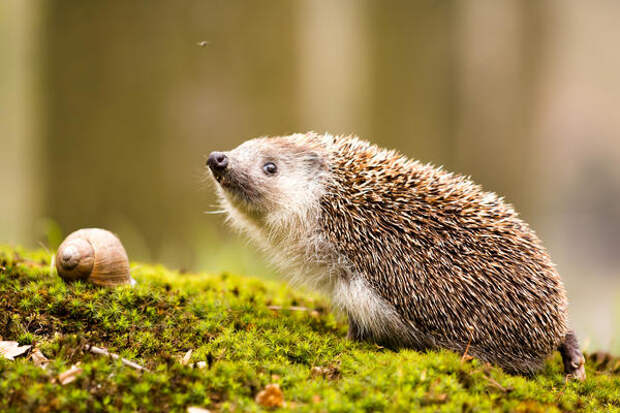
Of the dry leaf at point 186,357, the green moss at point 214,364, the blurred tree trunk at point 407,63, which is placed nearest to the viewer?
the green moss at point 214,364

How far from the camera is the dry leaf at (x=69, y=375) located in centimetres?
361

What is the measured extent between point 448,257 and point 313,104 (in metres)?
6.02

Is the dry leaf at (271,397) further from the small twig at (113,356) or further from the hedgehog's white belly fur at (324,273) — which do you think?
the hedgehog's white belly fur at (324,273)

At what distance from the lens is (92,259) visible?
16.1 feet

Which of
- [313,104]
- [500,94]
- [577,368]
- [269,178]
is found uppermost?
[500,94]

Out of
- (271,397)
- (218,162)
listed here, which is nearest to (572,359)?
(271,397)

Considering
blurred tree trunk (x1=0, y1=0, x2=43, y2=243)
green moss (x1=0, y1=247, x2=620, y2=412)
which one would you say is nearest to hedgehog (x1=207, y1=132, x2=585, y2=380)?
green moss (x1=0, y1=247, x2=620, y2=412)

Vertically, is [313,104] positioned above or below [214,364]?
above

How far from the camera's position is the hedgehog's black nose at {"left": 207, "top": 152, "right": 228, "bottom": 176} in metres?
5.38

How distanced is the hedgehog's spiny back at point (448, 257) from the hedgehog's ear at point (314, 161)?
0.16 m

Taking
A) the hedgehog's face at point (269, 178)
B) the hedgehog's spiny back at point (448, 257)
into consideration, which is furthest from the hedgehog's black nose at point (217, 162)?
the hedgehog's spiny back at point (448, 257)

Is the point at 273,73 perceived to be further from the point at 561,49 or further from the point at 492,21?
the point at 561,49

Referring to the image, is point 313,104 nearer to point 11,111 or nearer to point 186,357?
point 186,357

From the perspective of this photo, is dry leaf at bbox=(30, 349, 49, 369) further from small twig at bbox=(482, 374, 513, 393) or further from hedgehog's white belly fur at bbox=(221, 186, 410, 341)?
small twig at bbox=(482, 374, 513, 393)
